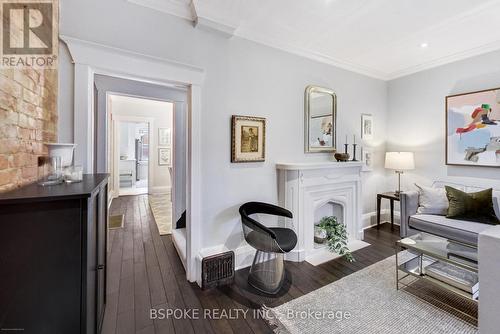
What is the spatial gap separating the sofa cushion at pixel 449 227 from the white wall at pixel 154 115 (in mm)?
5925

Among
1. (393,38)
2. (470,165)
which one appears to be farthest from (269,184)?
(470,165)

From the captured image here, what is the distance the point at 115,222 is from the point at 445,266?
15.5 ft

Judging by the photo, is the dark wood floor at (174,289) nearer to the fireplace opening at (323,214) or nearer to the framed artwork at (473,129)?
the fireplace opening at (323,214)

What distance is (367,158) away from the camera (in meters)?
3.84

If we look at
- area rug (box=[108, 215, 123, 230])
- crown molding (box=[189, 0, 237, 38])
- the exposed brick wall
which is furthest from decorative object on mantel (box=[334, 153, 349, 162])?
area rug (box=[108, 215, 123, 230])

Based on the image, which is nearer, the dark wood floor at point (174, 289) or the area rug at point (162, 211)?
the dark wood floor at point (174, 289)

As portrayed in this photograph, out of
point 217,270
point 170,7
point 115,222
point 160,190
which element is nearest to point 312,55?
point 170,7

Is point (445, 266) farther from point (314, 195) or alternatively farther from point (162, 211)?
point (162, 211)

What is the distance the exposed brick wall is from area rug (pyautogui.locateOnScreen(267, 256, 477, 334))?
194 centimetres

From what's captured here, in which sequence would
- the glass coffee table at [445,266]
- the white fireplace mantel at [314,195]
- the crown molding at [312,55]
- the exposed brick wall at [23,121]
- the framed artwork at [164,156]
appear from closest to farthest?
the exposed brick wall at [23,121] < the glass coffee table at [445,266] < the crown molding at [312,55] < the white fireplace mantel at [314,195] < the framed artwork at [164,156]

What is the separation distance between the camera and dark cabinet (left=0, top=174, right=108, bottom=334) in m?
0.86

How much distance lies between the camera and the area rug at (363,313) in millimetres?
1657

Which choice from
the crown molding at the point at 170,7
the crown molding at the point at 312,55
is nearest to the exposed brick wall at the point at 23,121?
the crown molding at the point at 170,7

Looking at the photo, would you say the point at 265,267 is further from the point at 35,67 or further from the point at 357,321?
the point at 35,67
